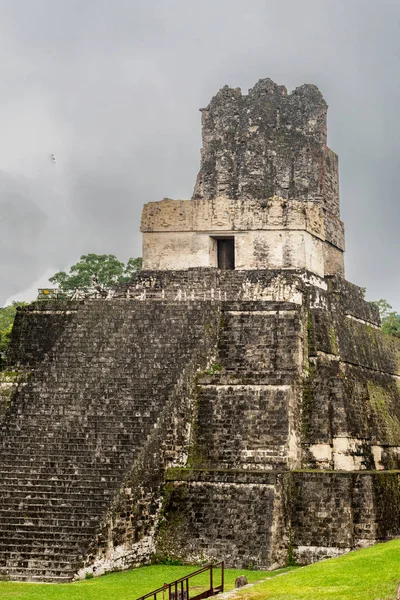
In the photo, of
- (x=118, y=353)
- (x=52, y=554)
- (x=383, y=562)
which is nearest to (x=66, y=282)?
(x=118, y=353)

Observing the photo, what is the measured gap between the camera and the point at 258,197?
25.2 metres

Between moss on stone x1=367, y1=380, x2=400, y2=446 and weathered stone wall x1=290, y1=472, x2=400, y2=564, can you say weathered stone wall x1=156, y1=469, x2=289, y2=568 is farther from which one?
moss on stone x1=367, y1=380, x2=400, y2=446

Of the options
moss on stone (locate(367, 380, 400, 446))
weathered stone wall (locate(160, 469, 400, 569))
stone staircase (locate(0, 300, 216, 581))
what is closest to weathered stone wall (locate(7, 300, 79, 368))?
stone staircase (locate(0, 300, 216, 581))

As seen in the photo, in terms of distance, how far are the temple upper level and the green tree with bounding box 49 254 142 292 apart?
13037 millimetres

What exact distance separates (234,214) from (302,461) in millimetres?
6994

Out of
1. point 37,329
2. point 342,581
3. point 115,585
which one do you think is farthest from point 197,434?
point 342,581

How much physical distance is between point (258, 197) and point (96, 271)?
48.3 feet

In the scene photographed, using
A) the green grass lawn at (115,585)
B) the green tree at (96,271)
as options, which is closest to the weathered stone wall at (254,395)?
the green grass lawn at (115,585)

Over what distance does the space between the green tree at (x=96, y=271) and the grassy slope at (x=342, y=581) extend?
2480cm

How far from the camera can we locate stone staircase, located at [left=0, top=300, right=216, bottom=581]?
650 inches

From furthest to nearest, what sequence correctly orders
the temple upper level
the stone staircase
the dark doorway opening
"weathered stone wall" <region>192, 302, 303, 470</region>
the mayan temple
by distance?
the dark doorway opening
the temple upper level
"weathered stone wall" <region>192, 302, 303, 470</region>
the mayan temple
the stone staircase

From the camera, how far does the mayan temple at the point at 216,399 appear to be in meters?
17.5

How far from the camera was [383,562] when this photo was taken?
44.7ft

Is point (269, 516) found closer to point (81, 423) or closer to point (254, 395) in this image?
point (254, 395)
